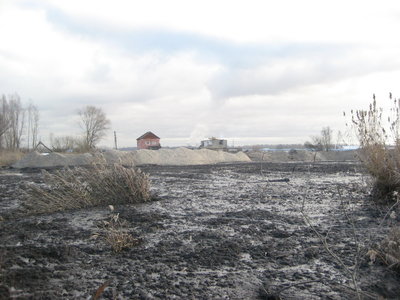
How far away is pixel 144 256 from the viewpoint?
397 centimetres

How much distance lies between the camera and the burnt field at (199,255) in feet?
9.93

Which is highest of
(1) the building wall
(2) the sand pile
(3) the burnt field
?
(1) the building wall

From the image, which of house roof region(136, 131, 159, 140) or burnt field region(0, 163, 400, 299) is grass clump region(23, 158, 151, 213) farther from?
house roof region(136, 131, 159, 140)

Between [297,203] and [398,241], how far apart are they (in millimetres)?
3975

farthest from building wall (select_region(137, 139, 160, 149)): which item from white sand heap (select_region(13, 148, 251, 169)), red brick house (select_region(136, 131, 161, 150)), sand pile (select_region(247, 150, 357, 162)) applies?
white sand heap (select_region(13, 148, 251, 169))

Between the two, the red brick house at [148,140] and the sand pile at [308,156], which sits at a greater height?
the red brick house at [148,140]

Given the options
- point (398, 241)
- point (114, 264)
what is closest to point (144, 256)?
point (114, 264)

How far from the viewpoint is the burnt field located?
303cm

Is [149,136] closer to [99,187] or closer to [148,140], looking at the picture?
[148,140]

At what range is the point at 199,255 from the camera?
13.1ft

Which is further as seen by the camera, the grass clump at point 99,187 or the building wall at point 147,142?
the building wall at point 147,142

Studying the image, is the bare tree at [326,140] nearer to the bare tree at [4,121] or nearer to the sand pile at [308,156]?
the sand pile at [308,156]

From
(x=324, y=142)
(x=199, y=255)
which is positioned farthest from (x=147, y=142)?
(x=199, y=255)

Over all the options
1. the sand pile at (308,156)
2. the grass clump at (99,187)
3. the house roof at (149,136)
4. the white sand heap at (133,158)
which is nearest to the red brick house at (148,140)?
the house roof at (149,136)
